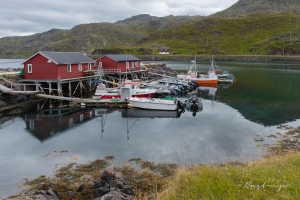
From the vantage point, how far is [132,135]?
25.1m

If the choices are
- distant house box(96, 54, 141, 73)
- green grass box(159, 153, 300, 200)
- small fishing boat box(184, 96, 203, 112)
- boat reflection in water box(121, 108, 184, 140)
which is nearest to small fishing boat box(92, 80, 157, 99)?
boat reflection in water box(121, 108, 184, 140)

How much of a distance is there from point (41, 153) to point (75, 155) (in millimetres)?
2855

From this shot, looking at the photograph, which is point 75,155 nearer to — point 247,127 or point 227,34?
point 247,127

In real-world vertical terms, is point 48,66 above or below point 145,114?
above

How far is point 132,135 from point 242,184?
54.4ft

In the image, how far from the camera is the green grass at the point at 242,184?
27.1ft

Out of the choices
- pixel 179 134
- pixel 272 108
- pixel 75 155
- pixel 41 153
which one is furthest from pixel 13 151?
pixel 272 108

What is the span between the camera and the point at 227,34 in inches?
7156

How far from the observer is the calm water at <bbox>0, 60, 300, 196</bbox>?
19.2 meters

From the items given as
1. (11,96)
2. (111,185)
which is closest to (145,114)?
(11,96)

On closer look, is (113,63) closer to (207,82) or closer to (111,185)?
(207,82)

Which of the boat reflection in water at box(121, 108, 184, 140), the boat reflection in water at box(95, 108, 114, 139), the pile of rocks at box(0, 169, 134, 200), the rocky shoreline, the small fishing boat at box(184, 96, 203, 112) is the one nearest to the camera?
the pile of rocks at box(0, 169, 134, 200)

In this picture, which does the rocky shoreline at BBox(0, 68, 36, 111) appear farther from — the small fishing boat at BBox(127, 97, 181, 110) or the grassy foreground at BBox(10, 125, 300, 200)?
the grassy foreground at BBox(10, 125, 300, 200)

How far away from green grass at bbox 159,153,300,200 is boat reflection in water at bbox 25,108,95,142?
1795 cm
